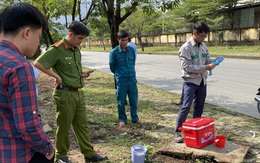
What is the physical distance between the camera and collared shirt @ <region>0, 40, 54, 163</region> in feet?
4.85

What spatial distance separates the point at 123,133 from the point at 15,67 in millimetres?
3341

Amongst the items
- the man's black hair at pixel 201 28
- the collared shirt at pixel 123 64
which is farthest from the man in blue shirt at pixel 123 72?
the man's black hair at pixel 201 28

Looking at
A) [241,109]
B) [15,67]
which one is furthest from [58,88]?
[241,109]

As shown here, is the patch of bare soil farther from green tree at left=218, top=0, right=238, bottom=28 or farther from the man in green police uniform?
green tree at left=218, top=0, right=238, bottom=28

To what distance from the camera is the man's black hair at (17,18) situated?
154 cm

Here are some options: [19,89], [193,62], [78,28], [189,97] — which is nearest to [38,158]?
[19,89]

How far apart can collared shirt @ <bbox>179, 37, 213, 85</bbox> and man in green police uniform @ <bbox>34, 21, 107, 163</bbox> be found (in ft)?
4.91

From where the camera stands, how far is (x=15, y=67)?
4.82ft

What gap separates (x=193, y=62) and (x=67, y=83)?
6.12 feet

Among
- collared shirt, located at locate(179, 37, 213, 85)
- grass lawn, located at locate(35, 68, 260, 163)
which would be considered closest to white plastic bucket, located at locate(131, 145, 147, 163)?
grass lawn, located at locate(35, 68, 260, 163)

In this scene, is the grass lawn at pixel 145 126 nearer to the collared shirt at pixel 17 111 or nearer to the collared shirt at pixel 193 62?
the collared shirt at pixel 193 62

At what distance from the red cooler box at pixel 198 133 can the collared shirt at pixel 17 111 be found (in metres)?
2.36

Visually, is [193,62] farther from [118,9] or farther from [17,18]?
[118,9]

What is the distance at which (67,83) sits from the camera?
3350 mm
